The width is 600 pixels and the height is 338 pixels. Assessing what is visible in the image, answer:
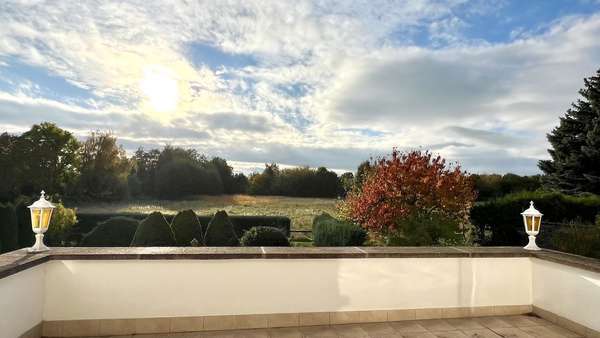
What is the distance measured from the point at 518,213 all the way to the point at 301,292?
7523 mm

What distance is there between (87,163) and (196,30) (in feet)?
51.1

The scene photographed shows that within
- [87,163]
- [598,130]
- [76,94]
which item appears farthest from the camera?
[87,163]

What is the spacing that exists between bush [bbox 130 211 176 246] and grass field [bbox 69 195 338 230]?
5939mm

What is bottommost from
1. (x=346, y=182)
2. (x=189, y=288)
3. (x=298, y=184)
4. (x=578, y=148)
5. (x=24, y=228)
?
(x=24, y=228)

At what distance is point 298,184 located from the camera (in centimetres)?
1432

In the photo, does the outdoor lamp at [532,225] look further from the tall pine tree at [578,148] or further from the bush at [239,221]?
the tall pine tree at [578,148]

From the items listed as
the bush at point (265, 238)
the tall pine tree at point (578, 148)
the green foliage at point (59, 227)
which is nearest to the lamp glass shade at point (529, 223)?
the bush at point (265, 238)

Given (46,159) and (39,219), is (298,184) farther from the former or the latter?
(46,159)

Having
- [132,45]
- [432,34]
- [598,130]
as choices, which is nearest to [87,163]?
[132,45]

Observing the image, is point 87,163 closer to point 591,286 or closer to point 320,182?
point 320,182

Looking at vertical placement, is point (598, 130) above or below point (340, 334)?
above

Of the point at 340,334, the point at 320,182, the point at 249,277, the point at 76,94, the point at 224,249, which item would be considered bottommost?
the point at 340,334

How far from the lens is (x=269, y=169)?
14.7 m

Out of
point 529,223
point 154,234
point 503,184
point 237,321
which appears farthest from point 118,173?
point 503,184
